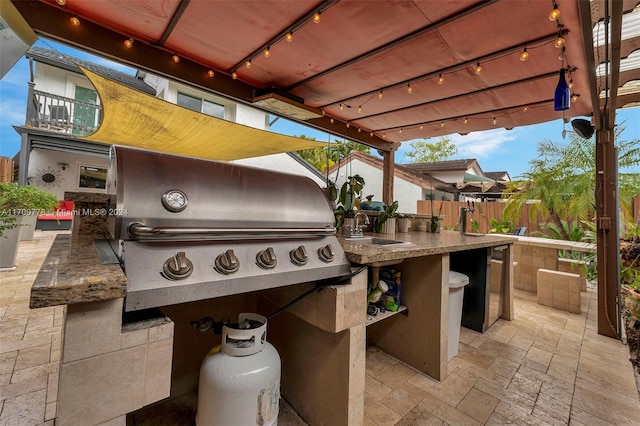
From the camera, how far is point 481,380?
2.01 metres

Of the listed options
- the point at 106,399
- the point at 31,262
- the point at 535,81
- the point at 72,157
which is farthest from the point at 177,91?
the point at 106,399

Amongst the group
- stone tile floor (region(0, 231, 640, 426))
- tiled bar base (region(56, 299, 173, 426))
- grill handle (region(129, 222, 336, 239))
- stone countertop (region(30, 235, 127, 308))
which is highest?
grill handle (region(129, 222, 336, 239))

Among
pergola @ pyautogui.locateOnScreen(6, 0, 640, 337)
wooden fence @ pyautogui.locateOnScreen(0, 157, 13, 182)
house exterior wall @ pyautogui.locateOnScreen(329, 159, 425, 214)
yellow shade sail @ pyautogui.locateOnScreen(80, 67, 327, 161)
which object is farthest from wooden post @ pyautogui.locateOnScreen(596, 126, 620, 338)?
wooden fence @ pyautogui.locateOnScreen(0, 157, 13, 182)

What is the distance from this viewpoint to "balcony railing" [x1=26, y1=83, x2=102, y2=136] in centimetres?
664

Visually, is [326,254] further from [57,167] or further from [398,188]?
[57,167]

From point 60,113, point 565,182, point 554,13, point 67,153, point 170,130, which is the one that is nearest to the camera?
point 554,13

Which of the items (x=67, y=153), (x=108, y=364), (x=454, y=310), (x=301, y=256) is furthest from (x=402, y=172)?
(x=67, y=153)

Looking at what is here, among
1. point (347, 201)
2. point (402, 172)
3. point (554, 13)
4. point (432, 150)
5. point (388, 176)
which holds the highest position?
point (432, 150)

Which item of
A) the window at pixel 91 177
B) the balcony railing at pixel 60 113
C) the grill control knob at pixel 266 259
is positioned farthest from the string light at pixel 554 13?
the window at pixel 91 177

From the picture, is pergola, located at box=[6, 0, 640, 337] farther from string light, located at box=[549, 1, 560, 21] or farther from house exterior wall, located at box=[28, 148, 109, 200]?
house exterior wall, located at box=[28, 148, 109, 200]

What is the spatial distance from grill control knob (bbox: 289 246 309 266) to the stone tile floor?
3.39 feet

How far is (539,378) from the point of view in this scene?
2.06 metres

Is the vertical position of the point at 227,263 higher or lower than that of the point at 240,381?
higher

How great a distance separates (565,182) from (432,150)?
11544mm
